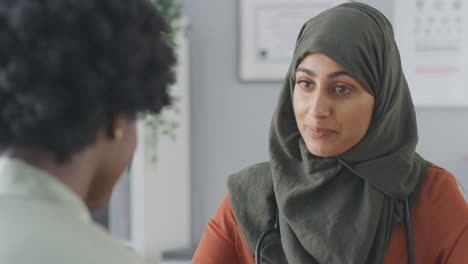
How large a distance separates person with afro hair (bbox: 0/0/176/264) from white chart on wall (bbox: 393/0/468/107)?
243cm

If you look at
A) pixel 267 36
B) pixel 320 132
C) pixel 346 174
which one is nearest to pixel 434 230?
pixel 346 174

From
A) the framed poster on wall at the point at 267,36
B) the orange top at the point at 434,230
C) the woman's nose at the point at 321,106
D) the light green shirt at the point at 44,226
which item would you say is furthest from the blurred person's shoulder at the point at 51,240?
the framed poster on wall at the point at 267,36

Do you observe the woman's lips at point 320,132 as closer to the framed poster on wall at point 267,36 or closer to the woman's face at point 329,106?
the woman's face at point 329,106

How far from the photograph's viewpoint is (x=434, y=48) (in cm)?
295

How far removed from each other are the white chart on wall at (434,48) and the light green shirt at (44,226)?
8.20 feet

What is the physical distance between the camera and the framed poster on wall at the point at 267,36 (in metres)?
3.07

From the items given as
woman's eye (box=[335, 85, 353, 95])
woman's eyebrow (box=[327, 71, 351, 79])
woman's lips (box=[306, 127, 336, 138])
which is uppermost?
woman's eyebrow (box=[327, 71, 351, 79])

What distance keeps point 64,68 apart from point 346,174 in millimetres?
917

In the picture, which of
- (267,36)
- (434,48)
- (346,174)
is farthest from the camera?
(267,36)

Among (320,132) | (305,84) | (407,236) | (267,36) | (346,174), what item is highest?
(267,36)

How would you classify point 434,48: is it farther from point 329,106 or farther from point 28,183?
point 28,183

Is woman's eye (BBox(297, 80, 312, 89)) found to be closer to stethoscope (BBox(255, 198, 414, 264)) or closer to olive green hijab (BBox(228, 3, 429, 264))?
olive green hijab (BBox(228, 3, 429, 264))

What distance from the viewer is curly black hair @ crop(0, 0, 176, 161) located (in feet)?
2.11

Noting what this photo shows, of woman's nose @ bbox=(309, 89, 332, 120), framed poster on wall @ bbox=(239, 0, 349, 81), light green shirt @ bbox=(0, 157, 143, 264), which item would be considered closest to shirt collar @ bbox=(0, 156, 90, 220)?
light green shirt @ bbox=(0, 157, 143, 264)
